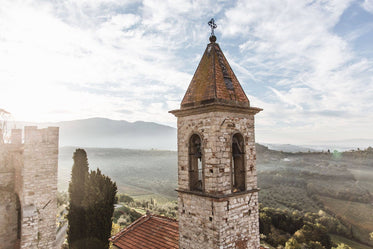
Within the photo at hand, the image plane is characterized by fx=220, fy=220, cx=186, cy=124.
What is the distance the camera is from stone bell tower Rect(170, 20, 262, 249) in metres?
7.10

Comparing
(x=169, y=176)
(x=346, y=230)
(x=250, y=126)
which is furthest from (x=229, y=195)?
(x=169, y=176)

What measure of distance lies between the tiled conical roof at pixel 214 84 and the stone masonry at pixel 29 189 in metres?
6.36

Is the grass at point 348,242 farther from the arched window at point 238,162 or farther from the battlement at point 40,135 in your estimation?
the battlement at point 40,135

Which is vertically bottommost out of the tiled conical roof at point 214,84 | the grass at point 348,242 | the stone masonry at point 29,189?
the grass at point 348,242

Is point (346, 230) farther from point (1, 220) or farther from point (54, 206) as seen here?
point (1, 220)

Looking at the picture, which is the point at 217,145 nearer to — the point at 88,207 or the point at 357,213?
the point at 88,207

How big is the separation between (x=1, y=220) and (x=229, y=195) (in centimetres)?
1007

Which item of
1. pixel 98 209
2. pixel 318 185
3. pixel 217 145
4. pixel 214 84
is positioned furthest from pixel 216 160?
pixel 318 185

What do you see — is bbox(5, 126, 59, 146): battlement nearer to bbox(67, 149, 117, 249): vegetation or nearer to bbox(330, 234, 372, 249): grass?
bbox(67, 149, 117, 249): vegetation

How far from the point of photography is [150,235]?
10273mm

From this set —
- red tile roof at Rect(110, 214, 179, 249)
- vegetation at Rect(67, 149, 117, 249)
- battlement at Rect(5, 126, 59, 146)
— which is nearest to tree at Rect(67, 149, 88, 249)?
vegetation at Rect(67, 149, 117, 249)

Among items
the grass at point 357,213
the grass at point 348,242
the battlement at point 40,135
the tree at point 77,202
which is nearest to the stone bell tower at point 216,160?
the battlement at point 40,135

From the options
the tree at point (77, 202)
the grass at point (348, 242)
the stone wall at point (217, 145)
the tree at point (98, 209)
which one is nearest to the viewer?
the stone wall at point (217, 145)

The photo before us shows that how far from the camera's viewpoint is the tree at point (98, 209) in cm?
1196
